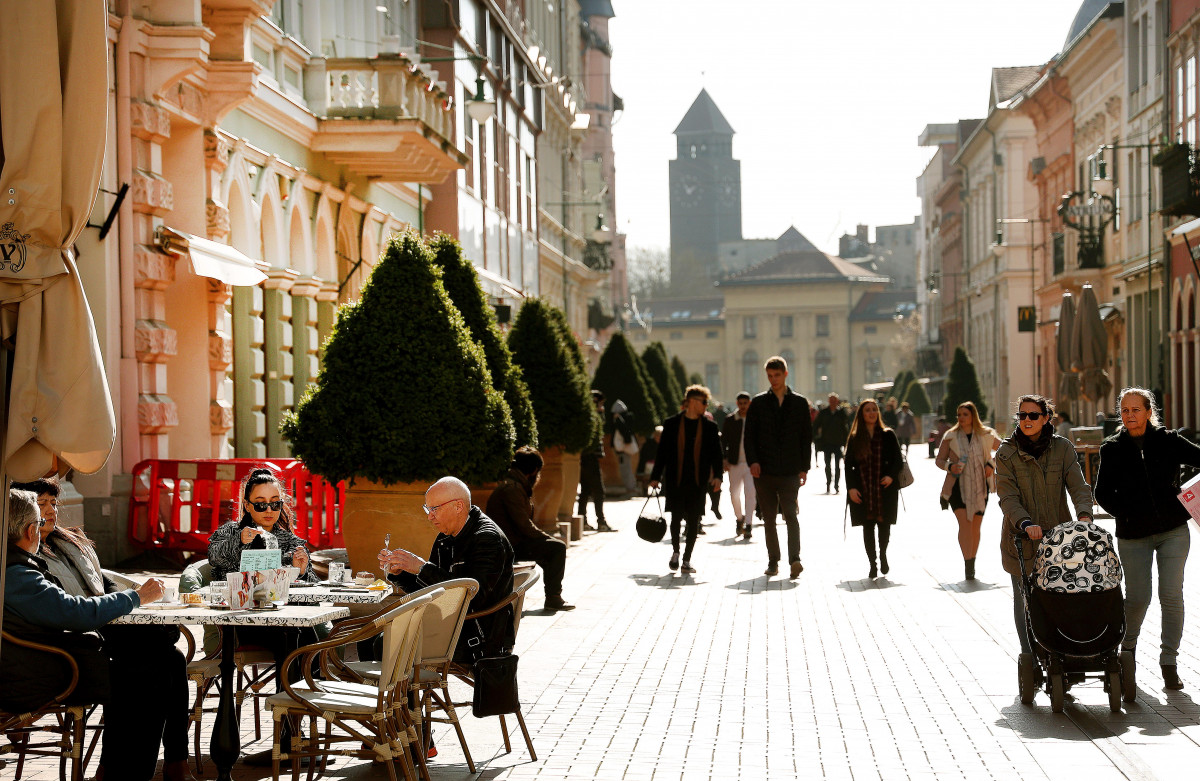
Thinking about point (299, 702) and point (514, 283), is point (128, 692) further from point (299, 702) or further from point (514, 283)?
point (514, 283)

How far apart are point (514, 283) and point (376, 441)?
28.5m

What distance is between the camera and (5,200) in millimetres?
5812

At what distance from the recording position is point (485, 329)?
16.2 meters

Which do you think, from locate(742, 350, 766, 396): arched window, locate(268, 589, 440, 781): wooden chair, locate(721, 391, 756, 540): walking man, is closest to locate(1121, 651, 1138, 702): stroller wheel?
locate(268, 589, 440, 781): wooden chair

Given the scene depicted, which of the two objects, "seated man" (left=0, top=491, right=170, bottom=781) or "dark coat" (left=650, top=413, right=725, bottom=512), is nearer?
"seated man" (left=0, top=491, right=170, bottom=781)

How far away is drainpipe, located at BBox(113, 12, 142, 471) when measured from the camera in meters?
16.1

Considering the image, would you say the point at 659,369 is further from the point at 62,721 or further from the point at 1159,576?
the point at 62,721

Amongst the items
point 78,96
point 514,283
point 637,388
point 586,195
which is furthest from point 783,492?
point 586,195

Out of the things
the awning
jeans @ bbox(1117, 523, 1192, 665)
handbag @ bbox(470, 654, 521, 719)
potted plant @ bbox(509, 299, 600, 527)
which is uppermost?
the awning

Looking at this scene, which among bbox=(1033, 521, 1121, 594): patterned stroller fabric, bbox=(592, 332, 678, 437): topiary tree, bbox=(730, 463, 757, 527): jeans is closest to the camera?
bbox=(1033, 521, 1121, 594): patterned stroller fabric

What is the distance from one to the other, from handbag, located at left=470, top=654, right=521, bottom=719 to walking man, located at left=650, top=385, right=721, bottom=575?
29.2 ft

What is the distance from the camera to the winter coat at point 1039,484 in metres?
9.38

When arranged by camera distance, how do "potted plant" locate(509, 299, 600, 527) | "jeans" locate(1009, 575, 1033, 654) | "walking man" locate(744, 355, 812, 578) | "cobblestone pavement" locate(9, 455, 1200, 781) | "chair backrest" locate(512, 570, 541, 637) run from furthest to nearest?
"potted plant" locate(509, 299, 600, 527)
"walking man" locate(744, 355, 812, 578)
"jeans" locate(1009, 575, 1033, 654)
"chair backrest" locate(512, 570, 541, 637)
"cobblestone pavement" locate(9, 455, 1200, 781)

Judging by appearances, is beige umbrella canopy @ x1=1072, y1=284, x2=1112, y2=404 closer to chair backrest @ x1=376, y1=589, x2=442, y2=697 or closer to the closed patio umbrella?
chair backrest @ x1=376, y1=589, x2=442, y2=697
